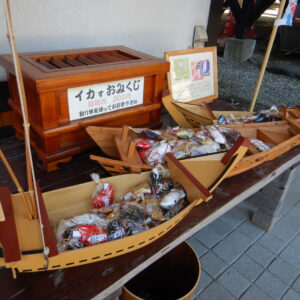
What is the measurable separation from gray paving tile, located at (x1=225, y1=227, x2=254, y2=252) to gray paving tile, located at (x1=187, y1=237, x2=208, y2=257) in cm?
22

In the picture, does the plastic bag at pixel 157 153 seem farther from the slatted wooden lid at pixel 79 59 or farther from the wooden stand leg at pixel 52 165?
the slatted wooden lid at pixel 79 59

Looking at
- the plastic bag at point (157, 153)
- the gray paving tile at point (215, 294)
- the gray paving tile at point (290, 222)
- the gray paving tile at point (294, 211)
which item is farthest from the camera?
Result: the gray paving tile at point (294, 211)

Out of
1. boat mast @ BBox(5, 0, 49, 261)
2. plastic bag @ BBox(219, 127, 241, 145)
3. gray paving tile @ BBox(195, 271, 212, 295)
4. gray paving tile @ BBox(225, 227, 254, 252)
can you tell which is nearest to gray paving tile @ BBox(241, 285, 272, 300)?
gray paving tile @ BBox(195, 271, 212, 295)

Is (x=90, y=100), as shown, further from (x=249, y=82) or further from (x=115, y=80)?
(x=249, y=82)

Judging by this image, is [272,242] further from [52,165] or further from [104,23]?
[104,23]

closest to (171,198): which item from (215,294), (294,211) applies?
(215,294)

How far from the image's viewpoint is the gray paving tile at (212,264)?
75.4 inches

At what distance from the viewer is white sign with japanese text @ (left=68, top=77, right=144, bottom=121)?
131cm

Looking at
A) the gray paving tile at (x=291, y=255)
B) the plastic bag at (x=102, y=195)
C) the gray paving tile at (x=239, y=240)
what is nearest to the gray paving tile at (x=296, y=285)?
the gray paving tile at (x=291, y=255)

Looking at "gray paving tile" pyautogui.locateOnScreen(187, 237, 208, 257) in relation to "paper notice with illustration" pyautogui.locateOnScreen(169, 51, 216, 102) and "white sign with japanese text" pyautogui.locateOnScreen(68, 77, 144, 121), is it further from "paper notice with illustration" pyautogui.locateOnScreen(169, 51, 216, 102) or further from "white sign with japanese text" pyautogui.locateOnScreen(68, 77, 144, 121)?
"white sign with japanese text" pyautogui.locateOnScreen(68, 77, 144, 121)

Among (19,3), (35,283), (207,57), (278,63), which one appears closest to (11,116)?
(19,3)

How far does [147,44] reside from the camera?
8.29 ft

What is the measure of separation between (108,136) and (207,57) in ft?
4.02

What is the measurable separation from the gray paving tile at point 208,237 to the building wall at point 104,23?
1.64 metres
